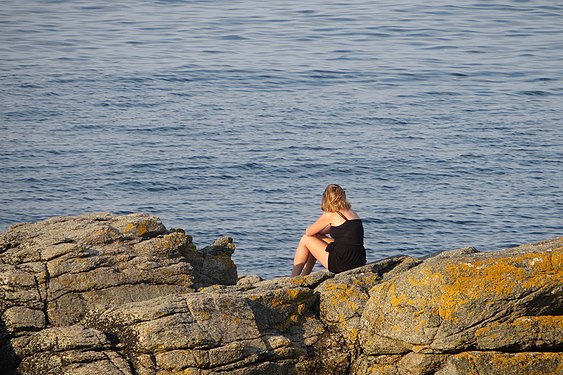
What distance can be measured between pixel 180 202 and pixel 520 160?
12983 mm

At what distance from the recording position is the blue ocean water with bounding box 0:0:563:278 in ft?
85.8

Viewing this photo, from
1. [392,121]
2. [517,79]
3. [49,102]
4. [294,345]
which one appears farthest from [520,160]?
[294,345]

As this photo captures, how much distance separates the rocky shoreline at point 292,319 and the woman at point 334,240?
1151 millimetres

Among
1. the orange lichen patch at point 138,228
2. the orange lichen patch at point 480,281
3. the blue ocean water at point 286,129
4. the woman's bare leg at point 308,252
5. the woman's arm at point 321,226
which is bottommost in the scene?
the blue ocean water at point 286,129

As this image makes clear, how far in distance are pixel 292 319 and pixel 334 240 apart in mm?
2588

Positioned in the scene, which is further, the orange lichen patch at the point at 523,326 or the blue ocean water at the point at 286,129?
the blue ocean water at the point at 286,129

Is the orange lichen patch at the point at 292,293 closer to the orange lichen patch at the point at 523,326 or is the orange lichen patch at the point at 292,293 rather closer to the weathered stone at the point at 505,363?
the weathered stone at the point at 505,363

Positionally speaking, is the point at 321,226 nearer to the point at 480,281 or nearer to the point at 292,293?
the point at 292,293

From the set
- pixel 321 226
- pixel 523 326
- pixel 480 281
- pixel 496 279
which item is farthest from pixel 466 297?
pixel 321 226

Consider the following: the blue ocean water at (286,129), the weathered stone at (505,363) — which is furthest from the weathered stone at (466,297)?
the blue ocean water at (286,129)

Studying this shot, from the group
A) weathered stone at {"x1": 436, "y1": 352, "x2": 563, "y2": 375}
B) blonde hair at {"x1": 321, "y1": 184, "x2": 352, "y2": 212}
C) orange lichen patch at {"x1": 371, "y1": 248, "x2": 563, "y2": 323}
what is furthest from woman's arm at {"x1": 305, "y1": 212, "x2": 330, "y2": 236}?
weathered stone at {"x1": 436, "y1": 352, "x2": 563, "y2": 375}

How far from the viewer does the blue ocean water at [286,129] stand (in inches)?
1029

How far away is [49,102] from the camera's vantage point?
40375 mm

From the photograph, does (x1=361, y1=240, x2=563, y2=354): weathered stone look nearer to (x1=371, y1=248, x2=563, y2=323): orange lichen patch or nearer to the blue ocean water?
(x1=371, y1=248, x2=563, y2=323): orange lichen patch
